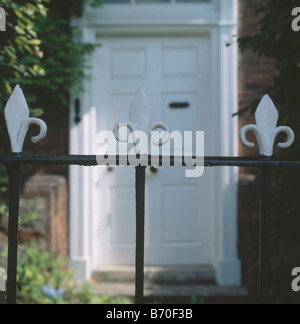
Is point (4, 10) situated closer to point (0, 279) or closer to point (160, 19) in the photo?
point (0, 279)

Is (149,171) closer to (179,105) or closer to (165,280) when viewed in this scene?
(179,105)

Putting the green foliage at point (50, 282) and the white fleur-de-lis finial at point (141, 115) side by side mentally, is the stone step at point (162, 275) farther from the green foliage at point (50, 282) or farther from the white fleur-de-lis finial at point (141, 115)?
the white fleur-de-lis finial at point (141, 115)

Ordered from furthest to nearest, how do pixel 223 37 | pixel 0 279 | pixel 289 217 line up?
pixel 223 37 → pixel 289 217 → pixel 0 279

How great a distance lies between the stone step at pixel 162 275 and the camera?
4277 millimetres

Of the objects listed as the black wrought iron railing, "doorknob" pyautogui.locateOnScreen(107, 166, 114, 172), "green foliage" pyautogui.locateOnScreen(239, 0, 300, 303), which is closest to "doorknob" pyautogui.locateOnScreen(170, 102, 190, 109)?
"doorknob" pyautogui.locateOnScreen(107, 166, 114, 172)

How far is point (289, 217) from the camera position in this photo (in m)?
2.02

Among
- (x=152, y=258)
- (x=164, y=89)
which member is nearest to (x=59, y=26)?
(x=164, y=89)

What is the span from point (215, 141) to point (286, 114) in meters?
2.53

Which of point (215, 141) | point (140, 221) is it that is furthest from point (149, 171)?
point (140, 221)

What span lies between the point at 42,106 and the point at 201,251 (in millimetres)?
2093

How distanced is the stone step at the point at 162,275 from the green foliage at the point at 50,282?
285 mm

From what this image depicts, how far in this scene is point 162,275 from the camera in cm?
429

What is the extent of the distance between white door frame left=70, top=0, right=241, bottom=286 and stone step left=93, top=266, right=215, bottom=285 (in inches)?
4.1

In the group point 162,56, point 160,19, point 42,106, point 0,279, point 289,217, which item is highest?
point 160,19
